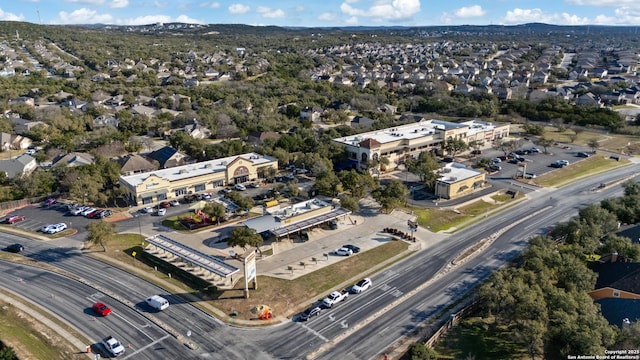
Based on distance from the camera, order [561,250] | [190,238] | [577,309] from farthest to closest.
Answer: [190,238] → [561,250] → [577,309]

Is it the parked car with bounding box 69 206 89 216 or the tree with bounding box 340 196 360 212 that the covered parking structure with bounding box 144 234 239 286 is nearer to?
→ the parked car with bounding box 69 206 89 216

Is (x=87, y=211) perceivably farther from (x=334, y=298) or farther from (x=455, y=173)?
(x=455, y=173)

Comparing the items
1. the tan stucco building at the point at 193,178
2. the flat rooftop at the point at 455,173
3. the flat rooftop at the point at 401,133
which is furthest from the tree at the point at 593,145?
the tan stucco building at the point at 193,178

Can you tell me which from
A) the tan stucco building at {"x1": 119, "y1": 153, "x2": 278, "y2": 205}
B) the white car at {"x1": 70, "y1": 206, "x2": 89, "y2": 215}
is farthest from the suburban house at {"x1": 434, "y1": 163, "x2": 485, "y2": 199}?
the white car at {"x1": 70, "y1": 206, "x2": 89, "y2": 215}

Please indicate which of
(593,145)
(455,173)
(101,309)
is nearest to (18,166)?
(101,309)

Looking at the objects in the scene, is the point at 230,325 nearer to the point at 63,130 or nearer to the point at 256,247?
the point at 256,247

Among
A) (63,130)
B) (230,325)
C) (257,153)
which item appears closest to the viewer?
(230,325)

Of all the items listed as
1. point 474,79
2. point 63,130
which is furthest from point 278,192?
point 474,79
